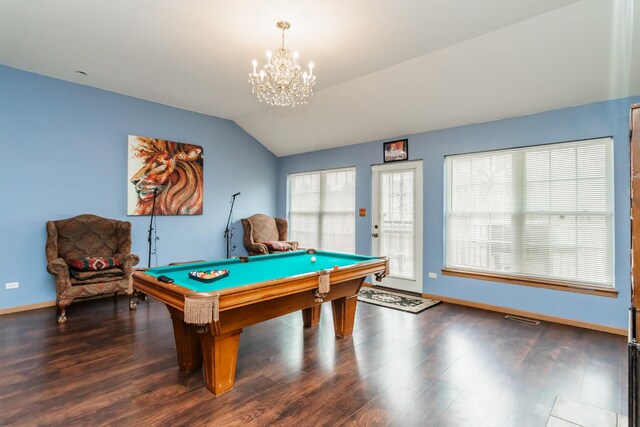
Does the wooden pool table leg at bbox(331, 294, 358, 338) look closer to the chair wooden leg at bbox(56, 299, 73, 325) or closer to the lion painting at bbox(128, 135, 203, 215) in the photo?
the chair wooden leg at bbox(56, 299, 73, 325)

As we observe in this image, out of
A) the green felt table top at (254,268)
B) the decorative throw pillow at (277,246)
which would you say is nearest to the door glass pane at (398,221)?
the decorative throw pillow at (277,246)

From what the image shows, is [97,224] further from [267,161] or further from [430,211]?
[430,211]

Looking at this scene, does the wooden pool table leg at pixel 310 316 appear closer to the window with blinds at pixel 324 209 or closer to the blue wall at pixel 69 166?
the window with blinds at pixel 324 209

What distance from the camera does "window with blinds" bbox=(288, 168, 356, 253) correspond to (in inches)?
241

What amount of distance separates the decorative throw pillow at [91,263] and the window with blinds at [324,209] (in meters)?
3.54

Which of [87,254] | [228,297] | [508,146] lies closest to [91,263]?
[87,254]

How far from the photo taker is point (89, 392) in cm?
233

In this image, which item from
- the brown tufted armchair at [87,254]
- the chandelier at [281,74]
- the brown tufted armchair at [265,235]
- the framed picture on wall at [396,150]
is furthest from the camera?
the brown tufted armchair at [265,235]

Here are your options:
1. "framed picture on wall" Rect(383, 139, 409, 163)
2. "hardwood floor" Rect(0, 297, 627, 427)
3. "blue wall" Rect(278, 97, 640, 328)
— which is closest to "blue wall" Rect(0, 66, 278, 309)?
"hardwood floor" Rect(0, 297, 627, 427)

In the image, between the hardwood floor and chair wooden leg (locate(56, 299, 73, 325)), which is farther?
chair wooden leg (locate(56, 299, 73, 325))

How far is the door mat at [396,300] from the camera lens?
441 centimetres

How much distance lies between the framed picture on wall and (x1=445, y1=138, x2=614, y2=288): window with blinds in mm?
687

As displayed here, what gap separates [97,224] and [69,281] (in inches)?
40.1

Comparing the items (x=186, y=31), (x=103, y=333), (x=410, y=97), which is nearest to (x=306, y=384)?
(x=103, y=333)
